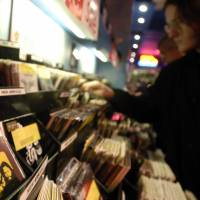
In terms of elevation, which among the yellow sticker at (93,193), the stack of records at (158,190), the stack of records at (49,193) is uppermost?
the stack of records at (49,193)

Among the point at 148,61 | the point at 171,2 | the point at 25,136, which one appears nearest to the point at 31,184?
the point at 25,136

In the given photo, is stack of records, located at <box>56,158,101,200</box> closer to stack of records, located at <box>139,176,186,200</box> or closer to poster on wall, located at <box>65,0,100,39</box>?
stack of records, located at <box>139,176,186,200</box>

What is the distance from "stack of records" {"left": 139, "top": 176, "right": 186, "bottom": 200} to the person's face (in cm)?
123

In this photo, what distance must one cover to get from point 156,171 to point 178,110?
708 mm

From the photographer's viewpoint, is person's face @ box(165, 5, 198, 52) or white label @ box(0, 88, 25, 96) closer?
white label @ box(0, 88, 25, 96)

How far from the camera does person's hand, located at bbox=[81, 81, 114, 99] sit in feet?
5.45

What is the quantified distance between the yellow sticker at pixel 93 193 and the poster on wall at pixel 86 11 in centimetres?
77

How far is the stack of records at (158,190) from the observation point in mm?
1354

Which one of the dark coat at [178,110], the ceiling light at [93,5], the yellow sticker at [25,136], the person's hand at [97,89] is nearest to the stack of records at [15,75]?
the yellow sticker at [25,136]

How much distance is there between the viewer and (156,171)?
1.77 m

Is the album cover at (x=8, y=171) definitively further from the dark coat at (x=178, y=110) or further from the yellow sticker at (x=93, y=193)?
the dark coat at (x=178, y=110)

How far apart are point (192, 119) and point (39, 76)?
1.53 meters

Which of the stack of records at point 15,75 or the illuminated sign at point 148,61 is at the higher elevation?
the illuminated sign at point 148,61

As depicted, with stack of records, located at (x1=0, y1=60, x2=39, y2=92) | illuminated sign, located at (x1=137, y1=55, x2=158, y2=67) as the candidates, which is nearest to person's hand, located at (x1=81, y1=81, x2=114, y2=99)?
stack of records, located at (x1=0, y1=60, x2=39, y2=92)
